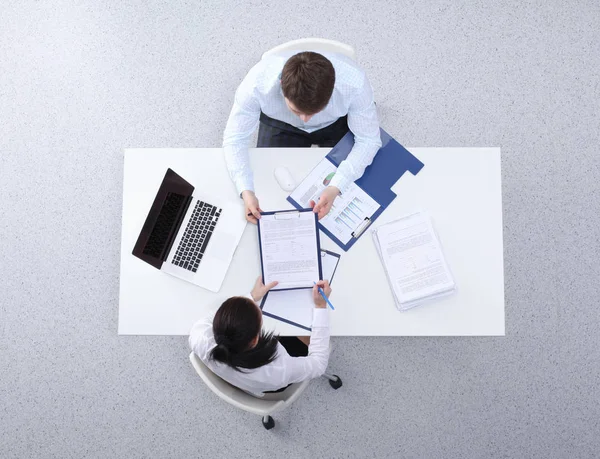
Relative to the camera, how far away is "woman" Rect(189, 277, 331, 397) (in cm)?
137

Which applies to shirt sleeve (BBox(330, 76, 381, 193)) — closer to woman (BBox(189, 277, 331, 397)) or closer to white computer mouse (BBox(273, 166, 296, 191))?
white computer mouse (BBox(273, 166, 296, 191))

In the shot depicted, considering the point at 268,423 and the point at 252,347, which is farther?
the point at 268,423

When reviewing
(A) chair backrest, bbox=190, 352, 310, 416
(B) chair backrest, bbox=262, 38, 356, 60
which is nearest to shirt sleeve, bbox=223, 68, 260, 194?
(B) chair backrest, bbox=262, 38, 356, 60

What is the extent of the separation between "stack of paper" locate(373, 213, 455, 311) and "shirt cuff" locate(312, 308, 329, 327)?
23 cm

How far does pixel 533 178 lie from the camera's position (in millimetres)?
2244

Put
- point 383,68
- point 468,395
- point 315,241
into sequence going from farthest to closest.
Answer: point 383,68, point 468,395, point 315,241

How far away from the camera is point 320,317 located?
4.91 feet

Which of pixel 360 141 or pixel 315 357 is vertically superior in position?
pixel 360 141

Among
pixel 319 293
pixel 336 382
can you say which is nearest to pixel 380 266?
pixel 319 293

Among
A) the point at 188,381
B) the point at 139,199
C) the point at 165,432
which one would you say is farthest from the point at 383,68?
the point at 165,432

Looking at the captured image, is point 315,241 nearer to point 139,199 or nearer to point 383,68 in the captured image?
point 139,199

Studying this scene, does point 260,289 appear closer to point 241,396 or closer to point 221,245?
point 221,245

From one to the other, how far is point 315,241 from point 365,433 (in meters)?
1.10

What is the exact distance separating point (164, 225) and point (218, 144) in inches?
32.6
